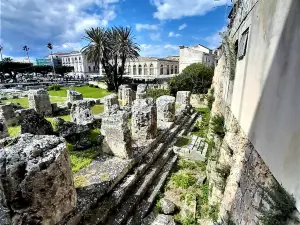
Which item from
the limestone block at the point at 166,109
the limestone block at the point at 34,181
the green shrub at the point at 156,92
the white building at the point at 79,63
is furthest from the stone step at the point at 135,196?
the white building at the point at 79,63

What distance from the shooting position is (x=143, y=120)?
891 cm

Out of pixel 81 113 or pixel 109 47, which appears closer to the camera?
pixel 81 113

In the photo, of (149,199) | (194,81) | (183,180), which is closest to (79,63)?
(194,81)

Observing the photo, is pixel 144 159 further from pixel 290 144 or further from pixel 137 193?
pixel 290 144

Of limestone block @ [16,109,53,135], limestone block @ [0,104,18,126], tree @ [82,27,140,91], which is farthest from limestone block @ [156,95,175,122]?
tree @ [82,27,140,91]

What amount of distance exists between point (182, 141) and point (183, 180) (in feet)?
11.1

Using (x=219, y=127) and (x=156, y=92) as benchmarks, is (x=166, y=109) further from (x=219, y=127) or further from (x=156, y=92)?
(x=156, y=92)

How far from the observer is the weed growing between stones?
2.29 m

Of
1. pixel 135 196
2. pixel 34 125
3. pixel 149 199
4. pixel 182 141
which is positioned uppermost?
pixel 34 125

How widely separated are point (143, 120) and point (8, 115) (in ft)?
29.9

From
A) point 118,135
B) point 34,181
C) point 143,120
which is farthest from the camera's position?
point 143,120

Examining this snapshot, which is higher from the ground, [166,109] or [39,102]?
[166,109]

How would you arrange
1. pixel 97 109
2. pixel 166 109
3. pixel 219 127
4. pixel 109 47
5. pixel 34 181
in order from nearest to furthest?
pixel 34 181 < pixel 219 127 < pixel 166 109 < pixel 97 109 < pixel 109 47

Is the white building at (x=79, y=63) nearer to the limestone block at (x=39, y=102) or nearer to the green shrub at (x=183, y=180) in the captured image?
the limestone block at (x=39, y=102)
